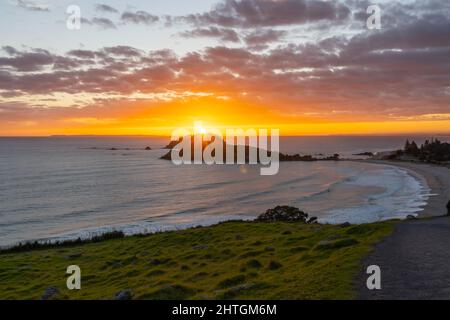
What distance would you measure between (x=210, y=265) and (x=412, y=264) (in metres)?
10.7

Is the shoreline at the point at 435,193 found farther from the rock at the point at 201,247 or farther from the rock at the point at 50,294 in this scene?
the rock at the point at 50,294

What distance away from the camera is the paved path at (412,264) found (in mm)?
13867

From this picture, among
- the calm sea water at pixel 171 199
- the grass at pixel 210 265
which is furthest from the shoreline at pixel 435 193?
the grass at pixel 210 265

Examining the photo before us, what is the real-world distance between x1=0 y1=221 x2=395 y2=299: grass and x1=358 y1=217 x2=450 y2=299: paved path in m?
0.75

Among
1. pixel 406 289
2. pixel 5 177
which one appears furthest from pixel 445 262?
pixel 5 177

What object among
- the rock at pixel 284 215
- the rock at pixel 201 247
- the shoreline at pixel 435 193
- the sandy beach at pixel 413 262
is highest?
the sandy beach at pixel 413 262

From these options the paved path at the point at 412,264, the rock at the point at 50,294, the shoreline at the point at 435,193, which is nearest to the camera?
the paved path at the point at 412,264

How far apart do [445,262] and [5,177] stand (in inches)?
4559

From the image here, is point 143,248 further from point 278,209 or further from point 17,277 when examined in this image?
point 278,209

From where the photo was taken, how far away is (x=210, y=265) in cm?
2381

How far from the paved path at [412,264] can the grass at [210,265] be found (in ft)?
2.45

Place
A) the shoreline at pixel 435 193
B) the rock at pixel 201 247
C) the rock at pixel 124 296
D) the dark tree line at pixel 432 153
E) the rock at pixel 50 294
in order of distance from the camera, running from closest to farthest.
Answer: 1. the rock at pixel 124 296
2. the rock at pixel 50 294
3. the rock at pixel 201 247
4. the shoreline at pixel 435 193
5. the dark tree line at pixel 432 153

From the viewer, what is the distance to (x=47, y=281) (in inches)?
1016

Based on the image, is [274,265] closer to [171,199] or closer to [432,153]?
[171,199]
